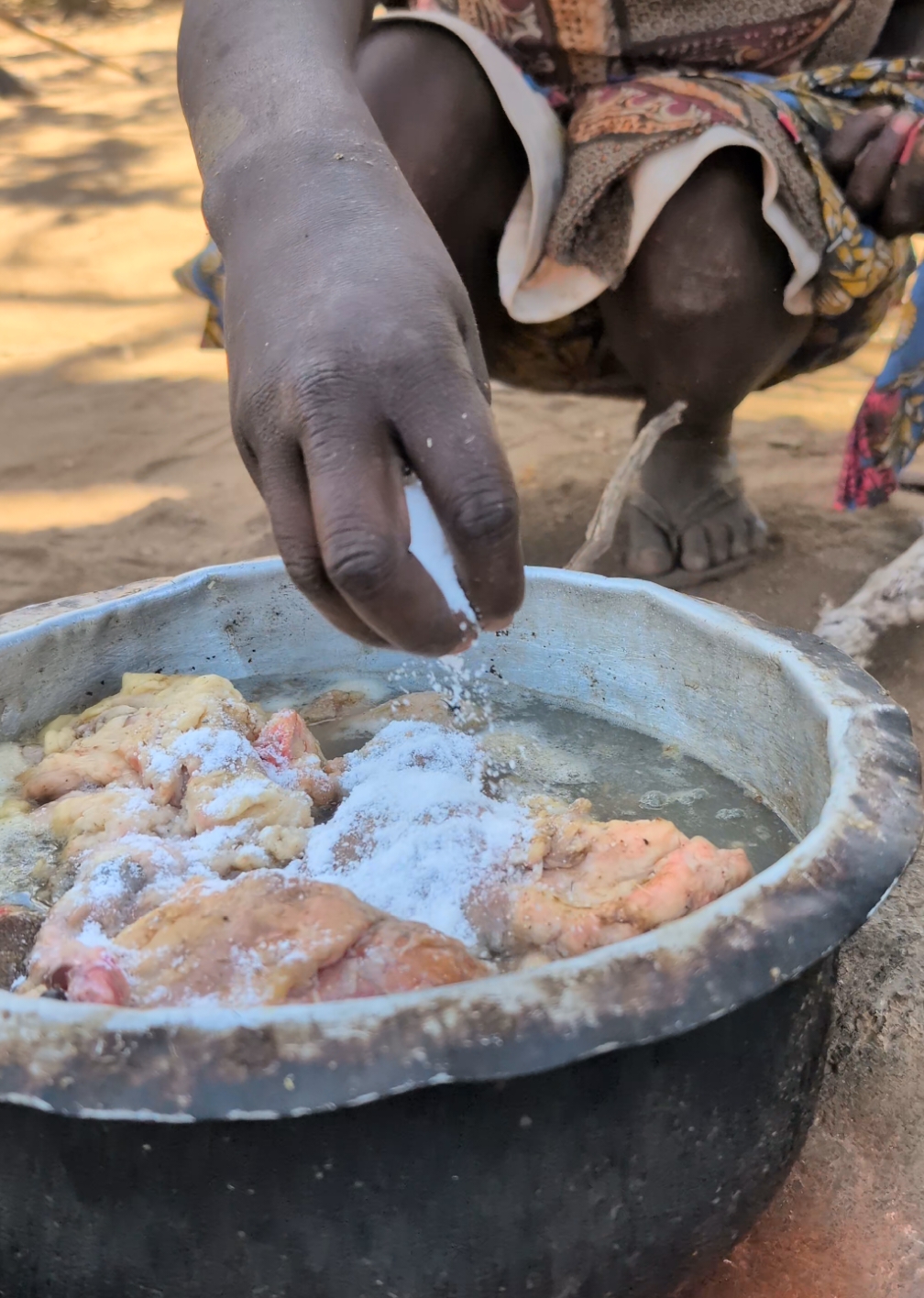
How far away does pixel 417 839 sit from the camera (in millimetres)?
1277

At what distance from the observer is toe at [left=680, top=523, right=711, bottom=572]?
2.79 meters

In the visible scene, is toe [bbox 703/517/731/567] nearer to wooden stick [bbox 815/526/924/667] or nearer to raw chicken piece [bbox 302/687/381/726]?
wooden stick [bbox 815/526/924/667]

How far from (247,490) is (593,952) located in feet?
9.04

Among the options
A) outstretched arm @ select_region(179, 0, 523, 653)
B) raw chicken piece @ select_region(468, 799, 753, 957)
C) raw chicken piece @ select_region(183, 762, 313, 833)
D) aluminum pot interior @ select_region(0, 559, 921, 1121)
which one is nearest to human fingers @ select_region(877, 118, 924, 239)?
aluminum pot interior @ select_region(0, 559, 921, 1121)

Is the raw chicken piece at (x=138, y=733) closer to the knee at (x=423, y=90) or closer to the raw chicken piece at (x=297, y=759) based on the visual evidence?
the raw chicken piece at (x=297, y=759)

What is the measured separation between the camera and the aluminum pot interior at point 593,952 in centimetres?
85

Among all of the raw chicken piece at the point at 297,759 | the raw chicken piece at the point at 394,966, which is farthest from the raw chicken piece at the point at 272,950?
the raw chicken piece at the point at 297,759

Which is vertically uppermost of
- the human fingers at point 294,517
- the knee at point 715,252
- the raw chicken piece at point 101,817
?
the human fingers at point 294,517

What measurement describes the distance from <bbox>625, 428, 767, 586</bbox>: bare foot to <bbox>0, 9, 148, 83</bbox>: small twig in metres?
6.87

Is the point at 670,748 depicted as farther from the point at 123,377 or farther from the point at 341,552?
the point at 123,377

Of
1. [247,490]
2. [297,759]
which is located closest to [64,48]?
[247,490]

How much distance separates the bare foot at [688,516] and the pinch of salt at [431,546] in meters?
1.85

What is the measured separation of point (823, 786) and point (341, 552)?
2.17 feet

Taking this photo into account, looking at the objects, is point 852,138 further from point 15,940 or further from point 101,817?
point 15,940
